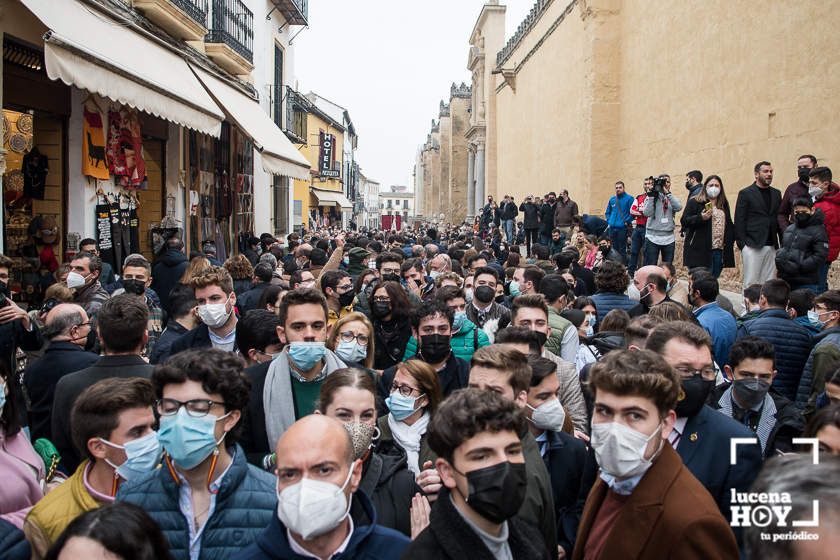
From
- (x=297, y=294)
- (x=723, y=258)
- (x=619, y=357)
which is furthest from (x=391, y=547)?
(x=723, y=258)

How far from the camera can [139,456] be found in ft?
11.0

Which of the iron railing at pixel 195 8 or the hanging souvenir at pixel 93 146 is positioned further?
the iron railing at pixel 195 8

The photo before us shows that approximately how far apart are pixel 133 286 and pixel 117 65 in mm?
2532

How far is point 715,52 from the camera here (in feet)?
47.1

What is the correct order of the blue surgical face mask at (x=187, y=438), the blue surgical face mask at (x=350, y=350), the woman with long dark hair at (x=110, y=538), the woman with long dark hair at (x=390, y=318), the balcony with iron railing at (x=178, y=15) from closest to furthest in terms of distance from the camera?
the woman with long dark hair at (x=110, y=538), the blue surgical face mask at (x=187, y=438), the blue surgical face mask at (x=350, y=350), the woman with long dark hair at (x=390, y=318), the balcony with iron railing at (x=178, y=15)

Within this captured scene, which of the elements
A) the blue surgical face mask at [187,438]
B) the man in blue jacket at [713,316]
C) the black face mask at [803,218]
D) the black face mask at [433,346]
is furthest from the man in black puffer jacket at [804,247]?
the blue surgical face mask at [187,438]

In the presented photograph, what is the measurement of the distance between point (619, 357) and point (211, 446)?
5.28ft

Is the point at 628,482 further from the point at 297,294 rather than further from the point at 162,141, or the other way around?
the point at 162,141

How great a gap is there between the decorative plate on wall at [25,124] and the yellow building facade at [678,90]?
33.6ft

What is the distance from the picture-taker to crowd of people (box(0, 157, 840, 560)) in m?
2.62

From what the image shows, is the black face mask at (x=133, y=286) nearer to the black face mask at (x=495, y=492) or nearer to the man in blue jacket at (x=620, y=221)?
the black face mask at (x=495, y=492)

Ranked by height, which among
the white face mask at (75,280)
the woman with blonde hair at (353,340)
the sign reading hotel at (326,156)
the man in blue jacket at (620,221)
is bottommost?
the woman with blonde hair at (353,340)

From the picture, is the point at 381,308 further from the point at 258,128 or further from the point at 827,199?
the point at 258,128

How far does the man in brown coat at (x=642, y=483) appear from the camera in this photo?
2.61m
